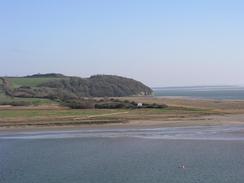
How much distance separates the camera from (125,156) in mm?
35719

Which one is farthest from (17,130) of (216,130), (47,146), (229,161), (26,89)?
(26,89)

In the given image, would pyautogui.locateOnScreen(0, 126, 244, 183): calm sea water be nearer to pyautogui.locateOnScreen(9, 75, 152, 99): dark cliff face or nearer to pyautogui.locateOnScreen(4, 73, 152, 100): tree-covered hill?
pyautogui.locateOnScreen(4, 73, 152, 100): tree-covered hill

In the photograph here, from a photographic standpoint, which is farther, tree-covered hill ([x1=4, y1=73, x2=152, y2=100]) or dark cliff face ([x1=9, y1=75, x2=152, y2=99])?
dark cliff face ([x1=9, y1=75, x2=152, y2=99])

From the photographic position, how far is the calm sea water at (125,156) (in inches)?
1121

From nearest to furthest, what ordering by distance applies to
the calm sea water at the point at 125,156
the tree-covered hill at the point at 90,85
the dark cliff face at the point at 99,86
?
the calm sea water at the point at 125,156 < the tree-covered hill at the point at 90,85 < the dark cliff face at the point at 99,86

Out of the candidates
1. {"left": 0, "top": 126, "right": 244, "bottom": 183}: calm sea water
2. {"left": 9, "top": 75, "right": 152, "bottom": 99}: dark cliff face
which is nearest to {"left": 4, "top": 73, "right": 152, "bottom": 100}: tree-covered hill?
{"left": 9, "top": 75, "right": 152, "bottom": 99}: dark cliff face

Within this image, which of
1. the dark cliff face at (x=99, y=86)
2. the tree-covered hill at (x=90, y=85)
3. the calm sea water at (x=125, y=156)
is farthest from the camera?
the dark cliff face at (x=99, y=86)

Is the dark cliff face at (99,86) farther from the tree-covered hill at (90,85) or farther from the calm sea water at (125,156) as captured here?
the calm sea water at (125,156)

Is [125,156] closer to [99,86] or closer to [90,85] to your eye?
[90,85]

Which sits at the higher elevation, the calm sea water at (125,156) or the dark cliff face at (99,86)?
the dark cliff face at (99,86)

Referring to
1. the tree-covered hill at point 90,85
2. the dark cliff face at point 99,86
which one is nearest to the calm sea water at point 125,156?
the tree-covered hill at point 90,85

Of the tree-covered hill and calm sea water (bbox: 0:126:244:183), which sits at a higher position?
the tree-covered hill

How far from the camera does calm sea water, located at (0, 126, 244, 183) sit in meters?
28.5

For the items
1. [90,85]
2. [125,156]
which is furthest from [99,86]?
[125,156]
